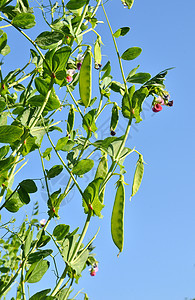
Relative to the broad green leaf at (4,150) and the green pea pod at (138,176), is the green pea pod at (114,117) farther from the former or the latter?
the broad green leaf at (4,150)

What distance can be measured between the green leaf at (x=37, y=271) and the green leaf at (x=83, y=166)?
21 centimetres

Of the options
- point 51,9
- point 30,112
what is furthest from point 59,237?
point 51,9

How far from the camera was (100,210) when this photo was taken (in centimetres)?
72

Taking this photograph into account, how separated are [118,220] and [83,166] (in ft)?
0.48

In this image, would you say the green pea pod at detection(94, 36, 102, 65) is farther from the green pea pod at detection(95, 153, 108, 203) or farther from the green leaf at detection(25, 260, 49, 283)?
the green leaf at detection(25, 260, 49, 283)

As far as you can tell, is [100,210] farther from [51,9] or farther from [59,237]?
[51,9]

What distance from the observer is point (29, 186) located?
0.86 metres

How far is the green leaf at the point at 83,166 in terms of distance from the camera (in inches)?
31.3

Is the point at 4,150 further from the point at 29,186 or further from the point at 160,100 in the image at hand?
the point at 160,100

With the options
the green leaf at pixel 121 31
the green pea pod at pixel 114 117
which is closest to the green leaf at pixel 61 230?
the green pea pod at pixel 114 117

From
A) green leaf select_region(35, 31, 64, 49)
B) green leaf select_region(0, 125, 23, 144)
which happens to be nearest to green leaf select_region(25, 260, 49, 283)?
green leaf select_region(0, 125, 23, 144)

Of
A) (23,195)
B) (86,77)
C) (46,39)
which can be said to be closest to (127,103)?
(86,77)

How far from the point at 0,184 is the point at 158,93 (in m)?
0.47

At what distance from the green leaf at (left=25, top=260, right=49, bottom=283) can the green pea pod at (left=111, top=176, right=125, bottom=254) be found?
17cm
